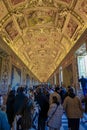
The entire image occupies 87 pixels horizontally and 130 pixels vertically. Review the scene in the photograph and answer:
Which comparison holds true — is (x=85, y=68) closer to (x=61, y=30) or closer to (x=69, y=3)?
(x=61, y=30)

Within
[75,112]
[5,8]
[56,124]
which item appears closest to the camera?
[56,124]

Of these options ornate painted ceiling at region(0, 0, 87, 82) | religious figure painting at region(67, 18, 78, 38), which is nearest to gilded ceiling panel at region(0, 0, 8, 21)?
ornate painted ceiling at region(0, 0, 87, 82)

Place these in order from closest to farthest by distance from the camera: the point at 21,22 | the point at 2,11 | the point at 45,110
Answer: the point at 45,110
the point at 2,11
the point at 21,22

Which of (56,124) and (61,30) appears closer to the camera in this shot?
(56,124)

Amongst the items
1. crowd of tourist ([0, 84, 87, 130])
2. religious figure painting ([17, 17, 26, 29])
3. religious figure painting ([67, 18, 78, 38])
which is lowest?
crowd of tourist ([0, 84, 87, 130])

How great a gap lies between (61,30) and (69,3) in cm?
492

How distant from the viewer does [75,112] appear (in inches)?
199

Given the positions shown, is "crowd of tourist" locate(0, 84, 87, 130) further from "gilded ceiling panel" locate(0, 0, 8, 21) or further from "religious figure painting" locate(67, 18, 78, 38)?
"religious figure painting" locate(67, 18, 78, 38)

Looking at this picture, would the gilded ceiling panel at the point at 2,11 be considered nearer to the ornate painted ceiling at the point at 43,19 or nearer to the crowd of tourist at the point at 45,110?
the ornate painted ceiling at the point at 43,19

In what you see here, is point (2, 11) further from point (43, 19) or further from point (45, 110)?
point (45, 110)

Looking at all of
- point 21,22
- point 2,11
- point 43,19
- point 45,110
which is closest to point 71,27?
point 43,19

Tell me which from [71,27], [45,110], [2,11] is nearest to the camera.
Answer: [45,110]

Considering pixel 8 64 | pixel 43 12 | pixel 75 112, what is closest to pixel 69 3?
pixel 43 12

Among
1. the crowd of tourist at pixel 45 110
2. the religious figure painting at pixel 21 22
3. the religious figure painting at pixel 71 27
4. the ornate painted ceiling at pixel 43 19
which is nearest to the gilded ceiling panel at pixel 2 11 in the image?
the ornate painted ceiling at pixel 43 19
